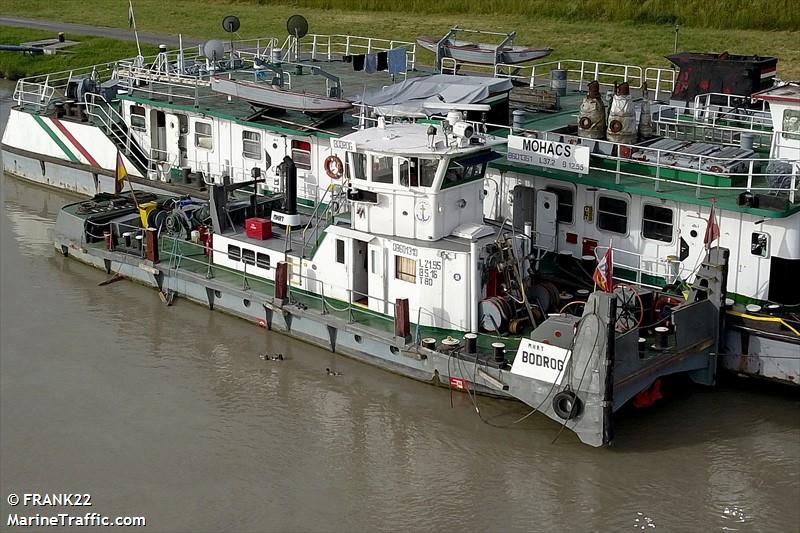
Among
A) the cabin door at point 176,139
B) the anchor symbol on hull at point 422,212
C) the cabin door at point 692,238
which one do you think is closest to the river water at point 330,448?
the cabin door at point 692,238

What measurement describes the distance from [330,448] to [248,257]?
6.37 meters

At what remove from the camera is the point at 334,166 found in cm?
2786

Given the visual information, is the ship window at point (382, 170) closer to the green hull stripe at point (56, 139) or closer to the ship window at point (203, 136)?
the ship window at point (203, 136)

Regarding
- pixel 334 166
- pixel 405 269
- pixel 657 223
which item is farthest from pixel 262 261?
pixel 657 223

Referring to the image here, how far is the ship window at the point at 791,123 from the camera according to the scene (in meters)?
24.3

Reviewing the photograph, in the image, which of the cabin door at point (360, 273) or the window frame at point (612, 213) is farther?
the window frame at point (612, 213)

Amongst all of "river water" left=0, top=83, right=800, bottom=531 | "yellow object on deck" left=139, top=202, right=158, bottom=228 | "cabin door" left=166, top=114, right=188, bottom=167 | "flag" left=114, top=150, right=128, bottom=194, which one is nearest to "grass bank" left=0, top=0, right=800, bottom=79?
"cabin door" left=166, top=114, right=188, bottom=167

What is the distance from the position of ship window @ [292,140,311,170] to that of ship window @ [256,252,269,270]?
3.97 metres

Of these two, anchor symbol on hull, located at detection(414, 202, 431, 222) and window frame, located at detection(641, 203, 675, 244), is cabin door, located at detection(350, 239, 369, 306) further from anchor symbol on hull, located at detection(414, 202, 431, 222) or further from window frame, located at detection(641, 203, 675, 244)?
window frame, located at detection(641, 203, 675, 244)

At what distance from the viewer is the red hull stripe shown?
34.4m

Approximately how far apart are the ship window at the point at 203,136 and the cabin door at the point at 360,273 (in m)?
8.85

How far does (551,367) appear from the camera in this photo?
810 inches

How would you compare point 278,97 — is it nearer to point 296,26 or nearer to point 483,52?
point 296,26

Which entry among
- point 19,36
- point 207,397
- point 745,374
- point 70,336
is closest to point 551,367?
point 745,374
